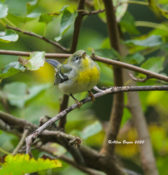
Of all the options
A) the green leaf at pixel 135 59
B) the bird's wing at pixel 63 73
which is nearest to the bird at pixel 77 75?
the bird's wing at pixel 63 73

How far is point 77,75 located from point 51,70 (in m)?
0.99

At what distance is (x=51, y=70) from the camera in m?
2.87

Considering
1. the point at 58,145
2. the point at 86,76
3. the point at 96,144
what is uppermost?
the point at 86,76

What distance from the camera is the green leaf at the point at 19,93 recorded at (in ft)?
6.55

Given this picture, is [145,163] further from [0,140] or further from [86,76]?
[0,140]

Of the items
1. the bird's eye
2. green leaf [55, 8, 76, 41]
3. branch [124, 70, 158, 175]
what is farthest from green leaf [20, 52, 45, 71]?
branch [124, 70, 158, 175]

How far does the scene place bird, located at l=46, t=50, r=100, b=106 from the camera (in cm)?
179

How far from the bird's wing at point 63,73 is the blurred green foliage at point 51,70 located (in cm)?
8

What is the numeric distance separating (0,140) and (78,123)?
777mm

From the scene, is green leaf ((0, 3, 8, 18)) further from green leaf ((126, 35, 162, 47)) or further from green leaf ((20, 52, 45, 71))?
green leaf ((126, 35, 162, 47))

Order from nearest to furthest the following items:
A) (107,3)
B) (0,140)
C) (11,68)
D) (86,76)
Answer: (11,68)
(107,3)
(0,140)
(86,76)

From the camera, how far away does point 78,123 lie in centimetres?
233

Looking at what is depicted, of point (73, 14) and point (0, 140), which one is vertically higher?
point (73, 14)

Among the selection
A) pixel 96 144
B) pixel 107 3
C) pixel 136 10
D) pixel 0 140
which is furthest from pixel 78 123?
pixel 136 10
